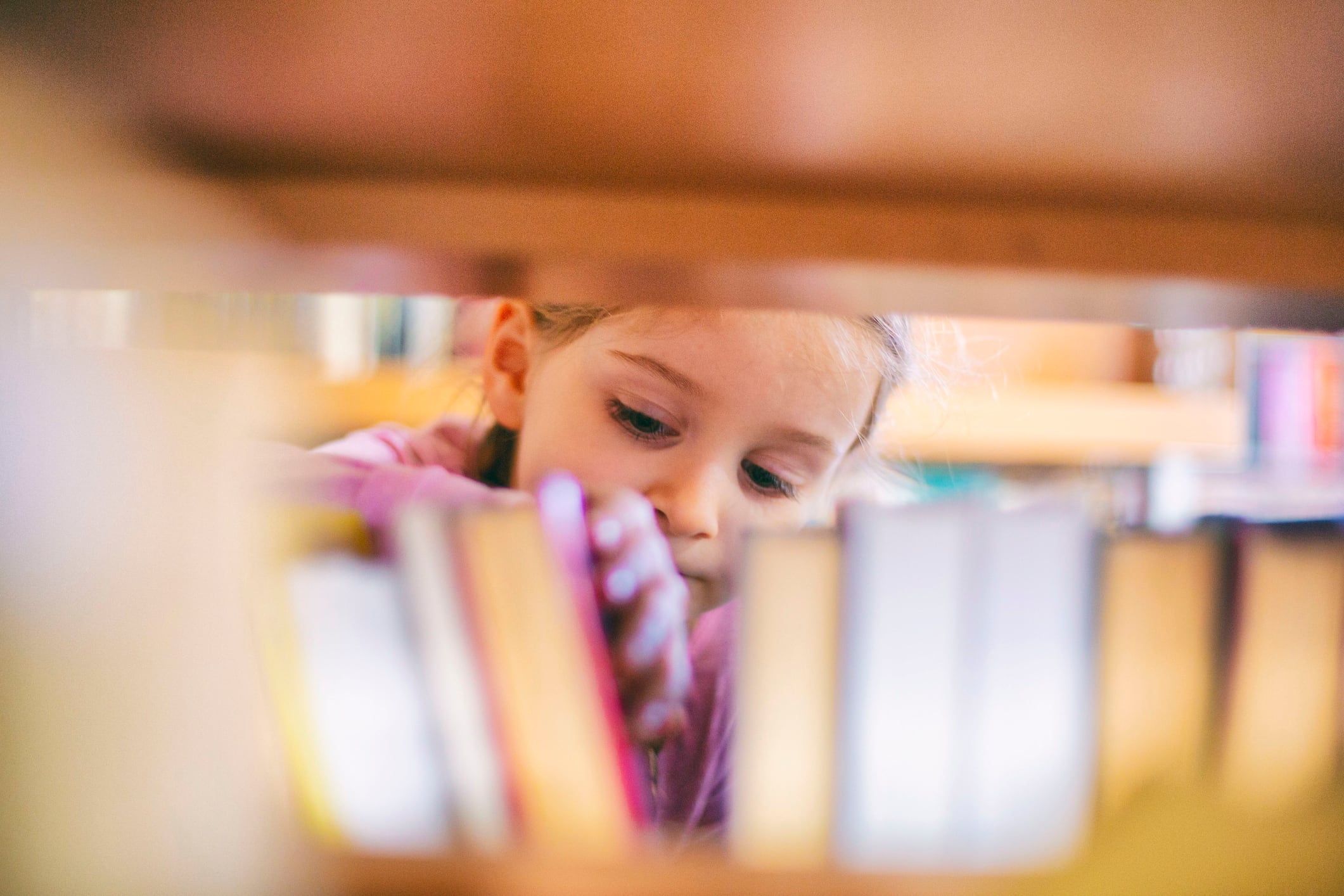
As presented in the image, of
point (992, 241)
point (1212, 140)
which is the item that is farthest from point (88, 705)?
point (1212, 140)

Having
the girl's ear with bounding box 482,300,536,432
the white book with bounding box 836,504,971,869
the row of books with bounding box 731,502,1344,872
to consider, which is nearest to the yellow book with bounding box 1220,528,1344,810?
the row of books with bounding box 731,502,1344,872

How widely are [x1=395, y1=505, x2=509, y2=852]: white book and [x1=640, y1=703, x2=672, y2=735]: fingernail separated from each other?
0.16 m

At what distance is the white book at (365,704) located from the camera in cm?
40

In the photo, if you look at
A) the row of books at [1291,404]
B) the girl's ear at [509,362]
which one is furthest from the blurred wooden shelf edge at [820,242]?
the row of books at [1291,404]

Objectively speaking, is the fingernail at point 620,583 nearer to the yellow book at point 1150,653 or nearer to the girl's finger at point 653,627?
the girl's finger at point 653,627

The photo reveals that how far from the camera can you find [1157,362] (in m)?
2.00

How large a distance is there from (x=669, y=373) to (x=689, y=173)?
1.16 feet

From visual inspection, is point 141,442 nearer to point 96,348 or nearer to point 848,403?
point 96,348

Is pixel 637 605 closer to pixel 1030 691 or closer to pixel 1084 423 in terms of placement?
pixel 1030 691

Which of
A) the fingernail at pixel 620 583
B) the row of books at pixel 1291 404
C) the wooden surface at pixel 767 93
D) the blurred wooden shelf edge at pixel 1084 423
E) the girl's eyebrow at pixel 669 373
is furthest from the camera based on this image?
the row of books at pixel 1291 404

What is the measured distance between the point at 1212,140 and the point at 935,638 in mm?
284

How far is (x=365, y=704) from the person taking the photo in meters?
0.40

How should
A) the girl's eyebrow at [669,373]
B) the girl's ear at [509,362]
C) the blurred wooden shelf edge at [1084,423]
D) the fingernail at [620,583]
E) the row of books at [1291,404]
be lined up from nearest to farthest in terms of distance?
1. the fingernail at [620,583]
2. the girl's eyebrow at [669,373]
3. the girl's ear at [509,362]
4. the blurred wooden shelf edge at [1084,423]
5. the row of books at [1291,404]

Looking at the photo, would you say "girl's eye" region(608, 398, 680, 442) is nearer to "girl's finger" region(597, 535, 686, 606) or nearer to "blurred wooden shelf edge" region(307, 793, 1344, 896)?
"girl's finger" region(597, 535, 686, 606)
